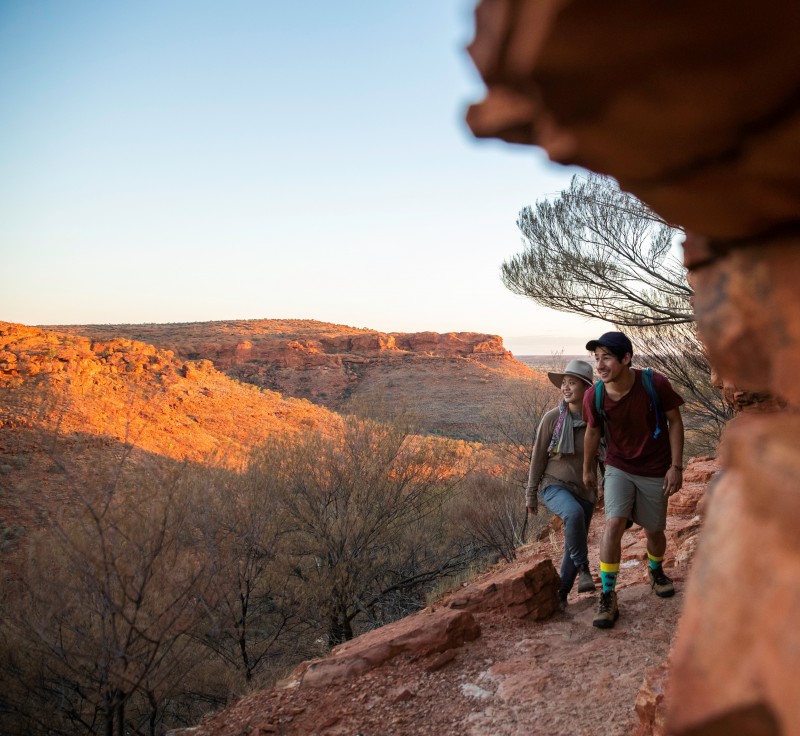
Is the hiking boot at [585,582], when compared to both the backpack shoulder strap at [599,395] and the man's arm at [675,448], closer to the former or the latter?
the man's arm at [675,448]

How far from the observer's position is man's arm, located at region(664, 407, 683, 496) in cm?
388

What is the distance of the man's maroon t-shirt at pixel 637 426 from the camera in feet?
12.8

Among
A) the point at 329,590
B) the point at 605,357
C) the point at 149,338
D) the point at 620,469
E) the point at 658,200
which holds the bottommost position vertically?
the point at 329,590

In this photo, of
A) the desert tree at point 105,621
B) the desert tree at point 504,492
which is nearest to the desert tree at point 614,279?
the desert tree at point 504,492

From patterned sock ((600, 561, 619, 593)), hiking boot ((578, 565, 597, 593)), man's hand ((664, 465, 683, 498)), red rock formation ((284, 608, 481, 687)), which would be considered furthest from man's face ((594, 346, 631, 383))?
red rock formation ((284, 608, 481, 687))

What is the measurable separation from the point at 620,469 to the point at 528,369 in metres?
50.5

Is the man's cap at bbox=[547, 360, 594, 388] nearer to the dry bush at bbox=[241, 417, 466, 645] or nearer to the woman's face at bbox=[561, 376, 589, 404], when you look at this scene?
the woman's face at bbox=[561, 376, 589, 404]

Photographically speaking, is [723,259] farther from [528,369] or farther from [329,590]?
[528,369]

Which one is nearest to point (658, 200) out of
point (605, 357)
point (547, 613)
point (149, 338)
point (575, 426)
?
point (605, 357)

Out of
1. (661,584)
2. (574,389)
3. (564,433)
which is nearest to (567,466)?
(564,433)

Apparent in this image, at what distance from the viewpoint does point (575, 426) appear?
4672 mm

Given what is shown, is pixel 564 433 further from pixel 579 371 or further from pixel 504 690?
pixel 504 690

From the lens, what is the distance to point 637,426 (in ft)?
13.0

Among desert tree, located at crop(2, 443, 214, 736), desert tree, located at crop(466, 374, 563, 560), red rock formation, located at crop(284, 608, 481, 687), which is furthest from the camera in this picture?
desert tree, located at crop(466, 374, 563, 560)
